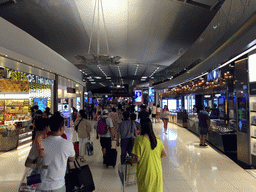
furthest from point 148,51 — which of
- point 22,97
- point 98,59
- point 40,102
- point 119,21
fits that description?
point 22,97

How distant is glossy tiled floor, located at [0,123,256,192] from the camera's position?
4465 millimetres

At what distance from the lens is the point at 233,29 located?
5051mm

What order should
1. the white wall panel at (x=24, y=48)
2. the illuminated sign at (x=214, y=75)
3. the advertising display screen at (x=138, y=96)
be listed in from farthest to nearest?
the advertising display screen at (x=138, y=96), the illuminated sign at (x=214, y=75), the white wall panel at (x=24, y=48)

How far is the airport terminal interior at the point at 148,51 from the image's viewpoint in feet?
16.0

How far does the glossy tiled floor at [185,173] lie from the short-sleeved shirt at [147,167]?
186 centimetres

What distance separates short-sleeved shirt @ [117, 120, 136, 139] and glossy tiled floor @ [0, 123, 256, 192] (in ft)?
3.22

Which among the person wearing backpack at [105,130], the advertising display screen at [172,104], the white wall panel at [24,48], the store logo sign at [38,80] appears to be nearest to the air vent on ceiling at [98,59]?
the white wall panel at [24,48]

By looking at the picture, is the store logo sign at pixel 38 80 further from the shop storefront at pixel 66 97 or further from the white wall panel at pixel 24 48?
the shop storefront at pixel 66 97

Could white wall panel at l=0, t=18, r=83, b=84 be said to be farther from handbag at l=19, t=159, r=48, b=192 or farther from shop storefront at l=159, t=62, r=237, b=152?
shop storefront at l=159, t=62, r=237, b=152

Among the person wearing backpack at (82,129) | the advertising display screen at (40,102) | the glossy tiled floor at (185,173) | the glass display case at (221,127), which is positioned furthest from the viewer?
the advertising display screen at (40,102)

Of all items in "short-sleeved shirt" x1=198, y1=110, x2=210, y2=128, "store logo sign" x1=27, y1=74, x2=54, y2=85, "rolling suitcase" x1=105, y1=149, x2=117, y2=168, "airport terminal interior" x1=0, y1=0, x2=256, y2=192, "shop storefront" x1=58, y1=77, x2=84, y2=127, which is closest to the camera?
"airport terminal interior" x1=0, y1=0, x2=256, y2=192

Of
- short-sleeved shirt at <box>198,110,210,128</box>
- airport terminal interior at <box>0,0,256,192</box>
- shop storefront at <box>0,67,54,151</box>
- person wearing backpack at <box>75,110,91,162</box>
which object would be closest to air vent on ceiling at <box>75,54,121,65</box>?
airport terminal interior at <box>0,0,256,192</box>

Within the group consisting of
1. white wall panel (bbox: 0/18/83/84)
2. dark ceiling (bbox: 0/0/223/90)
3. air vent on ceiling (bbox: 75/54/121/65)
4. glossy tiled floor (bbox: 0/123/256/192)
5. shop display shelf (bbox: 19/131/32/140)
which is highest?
dark ceiling (bbox: 0/0/223/90)

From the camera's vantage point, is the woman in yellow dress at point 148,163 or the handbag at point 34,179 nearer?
the handbag at point 34,179
